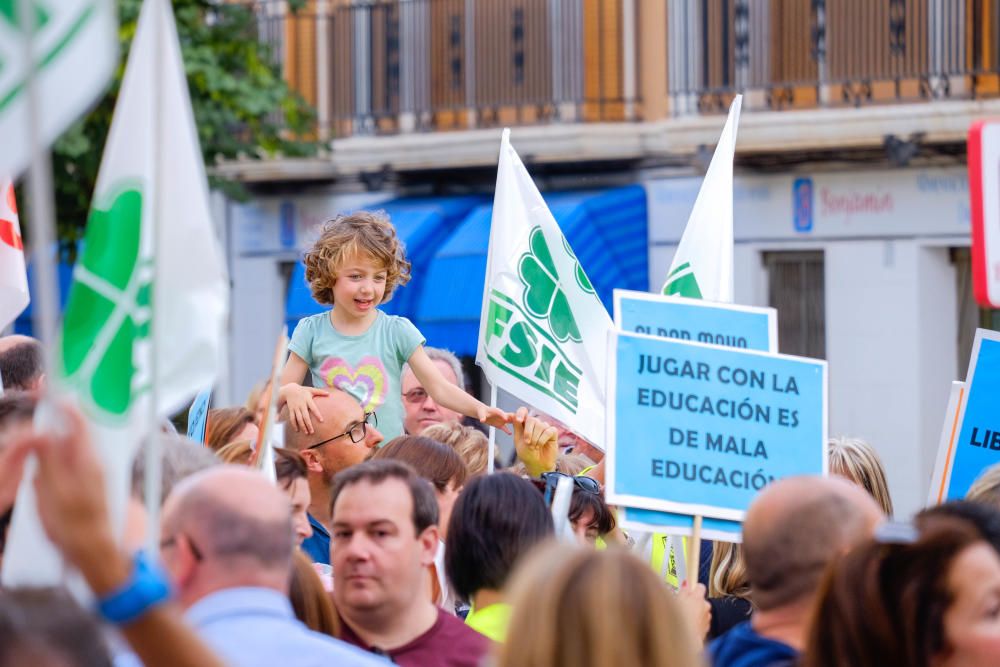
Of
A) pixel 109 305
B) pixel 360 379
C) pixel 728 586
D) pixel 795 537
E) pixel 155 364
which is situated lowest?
pixel 728 586

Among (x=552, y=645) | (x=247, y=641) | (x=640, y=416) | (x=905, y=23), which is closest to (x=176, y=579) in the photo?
(x=247, y=641)

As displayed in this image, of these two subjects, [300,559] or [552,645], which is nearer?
[552,645]

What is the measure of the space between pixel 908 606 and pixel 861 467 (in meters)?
2.81

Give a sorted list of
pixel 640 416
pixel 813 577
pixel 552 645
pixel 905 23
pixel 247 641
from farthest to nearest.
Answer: pixel 905 23
pixel 640 416
pixel 813 577
pixel 247 641
pixel 552 645

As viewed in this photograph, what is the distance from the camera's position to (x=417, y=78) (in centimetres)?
1922

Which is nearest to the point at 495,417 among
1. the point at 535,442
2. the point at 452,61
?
the point at 535,442

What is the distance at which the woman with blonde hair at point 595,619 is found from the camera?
10.5 ft

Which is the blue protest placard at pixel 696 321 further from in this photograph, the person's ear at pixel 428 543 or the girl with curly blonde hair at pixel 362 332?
the person's ear at pixel 428 543

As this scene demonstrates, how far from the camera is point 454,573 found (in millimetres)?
5129

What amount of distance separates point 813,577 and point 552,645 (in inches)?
40.0

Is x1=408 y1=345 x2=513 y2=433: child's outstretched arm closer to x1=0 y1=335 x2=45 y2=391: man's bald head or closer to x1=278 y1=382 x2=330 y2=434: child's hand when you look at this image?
x1=278 y1=382 x2=330 y2=434: child's hand

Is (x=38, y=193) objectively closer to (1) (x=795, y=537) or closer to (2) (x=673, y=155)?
(1) (x=795, y=537)

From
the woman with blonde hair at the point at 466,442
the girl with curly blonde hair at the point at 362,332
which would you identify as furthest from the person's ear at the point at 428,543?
the girl with curly blonde hair at the point at 362,332

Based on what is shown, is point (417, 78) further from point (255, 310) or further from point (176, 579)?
point (176, 579)
